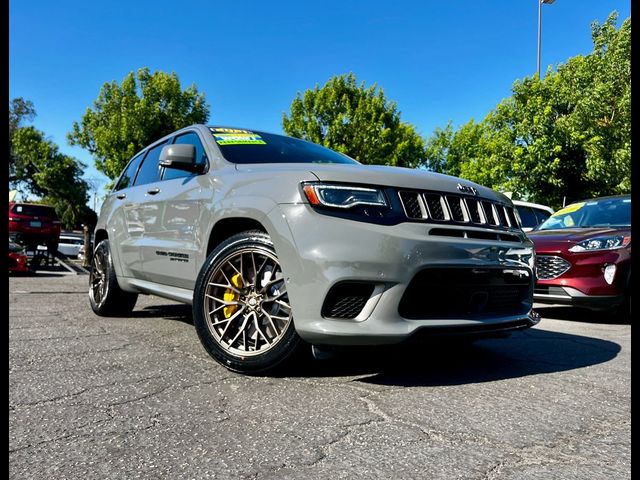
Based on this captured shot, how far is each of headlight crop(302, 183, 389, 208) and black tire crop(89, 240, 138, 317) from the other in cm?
283

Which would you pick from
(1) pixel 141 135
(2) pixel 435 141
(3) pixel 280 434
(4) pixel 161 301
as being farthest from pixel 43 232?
(2) pixel 435 141

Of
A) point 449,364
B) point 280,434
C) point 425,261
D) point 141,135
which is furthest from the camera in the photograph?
point 141,135

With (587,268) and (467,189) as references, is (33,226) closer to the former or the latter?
(587,268)

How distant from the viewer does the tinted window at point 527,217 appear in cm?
1011

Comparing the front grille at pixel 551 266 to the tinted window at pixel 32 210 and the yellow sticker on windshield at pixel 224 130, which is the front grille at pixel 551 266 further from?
the tinted window at pixel 32 210

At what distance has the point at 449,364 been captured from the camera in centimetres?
308

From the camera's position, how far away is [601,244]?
543cm

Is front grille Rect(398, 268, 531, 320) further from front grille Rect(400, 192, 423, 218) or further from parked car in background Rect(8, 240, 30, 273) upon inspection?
parked car in background Rect(8, 240, 30, 273)

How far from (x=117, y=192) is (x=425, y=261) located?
12.0 ft

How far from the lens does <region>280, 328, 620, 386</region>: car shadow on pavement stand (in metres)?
2.74

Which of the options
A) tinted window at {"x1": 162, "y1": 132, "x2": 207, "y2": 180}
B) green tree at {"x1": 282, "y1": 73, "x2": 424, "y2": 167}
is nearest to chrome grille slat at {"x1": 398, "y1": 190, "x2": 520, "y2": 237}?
tinted window at {"x1": 162, "y1": 132, "x2": 207, "y2": 180}
